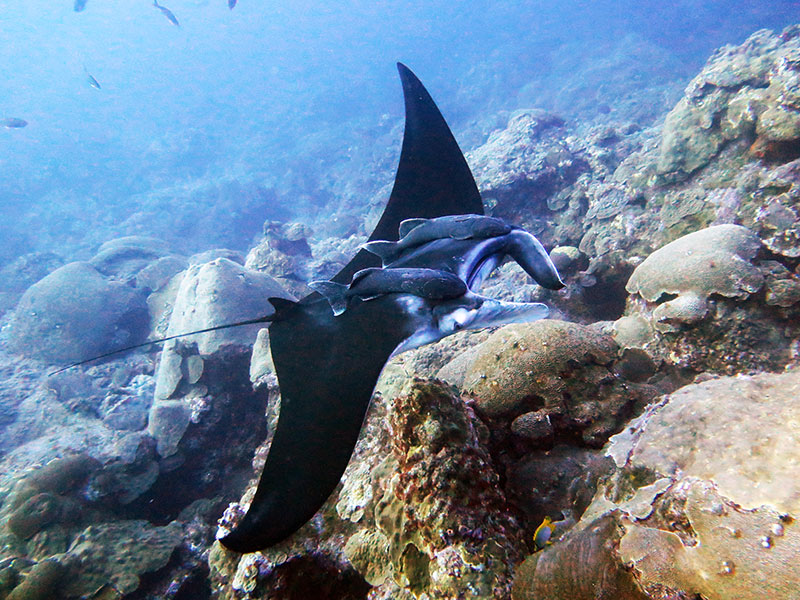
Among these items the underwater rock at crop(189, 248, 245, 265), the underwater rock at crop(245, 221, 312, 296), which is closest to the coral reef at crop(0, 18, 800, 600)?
the underwater rock at crop(245, 221, 312, 296)

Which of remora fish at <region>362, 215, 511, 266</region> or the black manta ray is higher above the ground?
remora fish at <region>362, 215, 511, 266</region>

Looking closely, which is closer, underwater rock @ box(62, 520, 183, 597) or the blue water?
underwater rock @ box(62, 520, 183, 597)

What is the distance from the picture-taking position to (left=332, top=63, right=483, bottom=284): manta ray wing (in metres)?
3.31

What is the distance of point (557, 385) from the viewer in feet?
8.56

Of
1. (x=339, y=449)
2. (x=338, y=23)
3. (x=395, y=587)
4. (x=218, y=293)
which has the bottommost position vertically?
(x=218, y=293)

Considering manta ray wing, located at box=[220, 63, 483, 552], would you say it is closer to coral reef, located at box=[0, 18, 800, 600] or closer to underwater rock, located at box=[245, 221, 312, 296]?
coral reef, located at box=[0, 18, 800, 600]

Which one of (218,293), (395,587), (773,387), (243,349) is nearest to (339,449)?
(395,587)

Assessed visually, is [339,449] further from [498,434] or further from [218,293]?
[218,293]

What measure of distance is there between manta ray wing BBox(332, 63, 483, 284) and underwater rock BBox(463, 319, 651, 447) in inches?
52.9

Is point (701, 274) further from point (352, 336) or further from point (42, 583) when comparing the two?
point (42, 583)

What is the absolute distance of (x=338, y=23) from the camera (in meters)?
76.1

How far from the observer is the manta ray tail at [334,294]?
7.34 ft

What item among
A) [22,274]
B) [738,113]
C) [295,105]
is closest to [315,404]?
[738,113]

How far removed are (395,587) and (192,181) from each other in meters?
39.6
